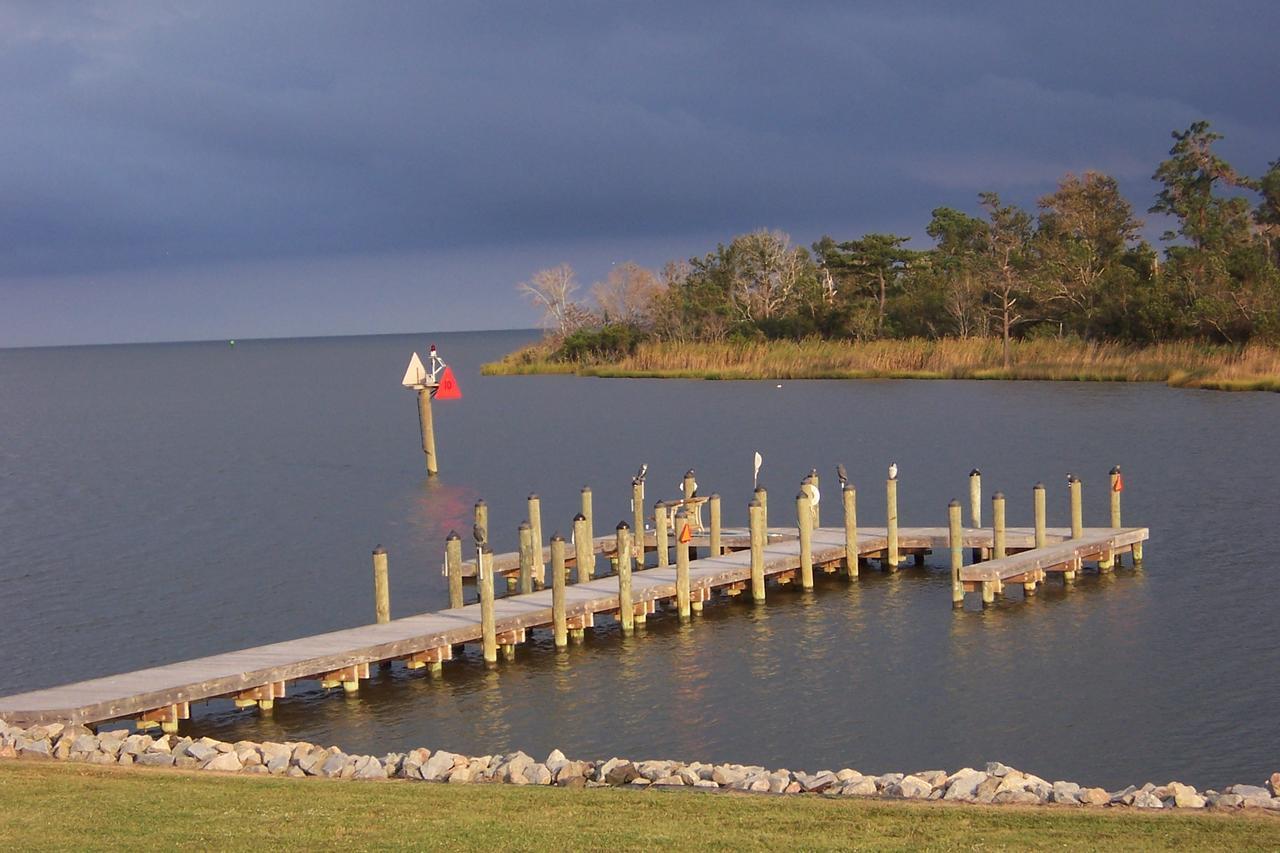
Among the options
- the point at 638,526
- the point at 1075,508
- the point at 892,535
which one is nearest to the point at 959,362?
the point at 638,526

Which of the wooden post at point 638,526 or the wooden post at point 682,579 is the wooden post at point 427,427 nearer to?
the wooden post at point 638,526

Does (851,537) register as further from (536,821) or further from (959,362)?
(959,362)

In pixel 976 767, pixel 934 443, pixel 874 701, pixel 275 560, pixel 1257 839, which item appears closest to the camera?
pixel 1257 839

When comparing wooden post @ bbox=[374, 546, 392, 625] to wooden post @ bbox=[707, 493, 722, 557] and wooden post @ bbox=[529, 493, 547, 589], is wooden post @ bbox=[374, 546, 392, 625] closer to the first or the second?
wooden post @ bbox=[529, 493, 547, 589]

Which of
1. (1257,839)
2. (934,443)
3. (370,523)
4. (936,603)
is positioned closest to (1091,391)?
(934,443)

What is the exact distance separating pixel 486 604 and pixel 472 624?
675mm

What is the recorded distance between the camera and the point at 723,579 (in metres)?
25.1

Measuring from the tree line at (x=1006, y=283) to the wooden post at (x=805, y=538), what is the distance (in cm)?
4445

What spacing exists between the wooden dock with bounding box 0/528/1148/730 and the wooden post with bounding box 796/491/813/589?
0.24m

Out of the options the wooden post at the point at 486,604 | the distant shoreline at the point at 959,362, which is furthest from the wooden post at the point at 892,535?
the distant shoreline at the point at 959,362

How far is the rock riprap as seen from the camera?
41.6 feet

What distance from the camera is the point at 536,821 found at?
12023 mm

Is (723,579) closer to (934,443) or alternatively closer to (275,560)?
(275,560)

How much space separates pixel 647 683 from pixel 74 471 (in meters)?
39.2
